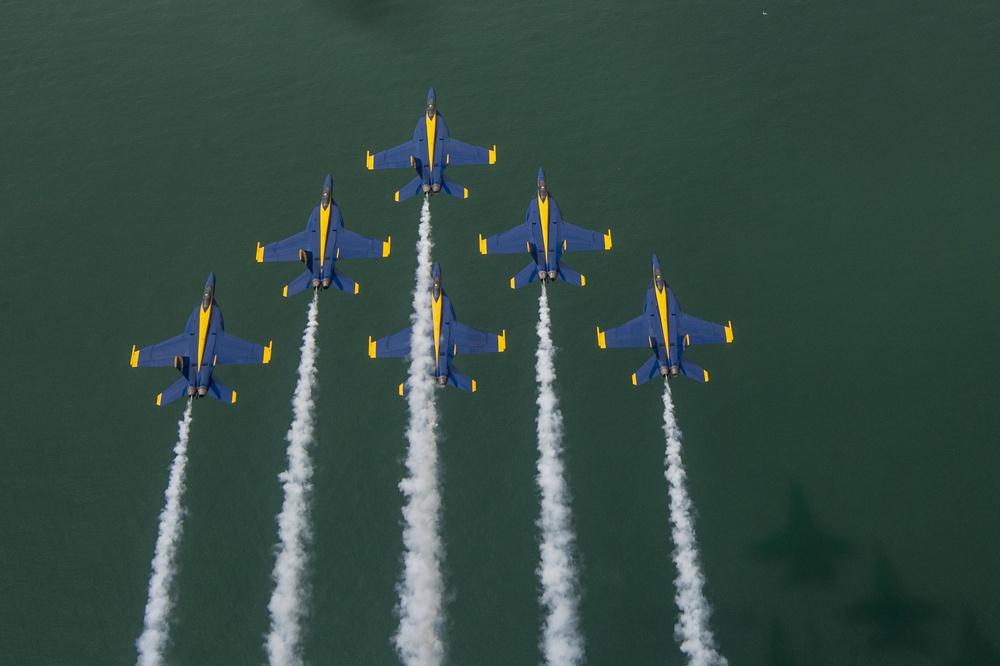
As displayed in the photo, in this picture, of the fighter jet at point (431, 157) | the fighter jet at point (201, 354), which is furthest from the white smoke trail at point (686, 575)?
the fighter jet at point (201, 354)

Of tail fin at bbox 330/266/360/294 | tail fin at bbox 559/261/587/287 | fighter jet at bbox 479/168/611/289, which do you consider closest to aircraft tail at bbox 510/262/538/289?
fighter jet at bbox 479/168/611/289

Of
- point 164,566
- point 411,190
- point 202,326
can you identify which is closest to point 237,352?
point 202,326

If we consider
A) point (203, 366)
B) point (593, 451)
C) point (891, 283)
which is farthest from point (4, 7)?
point (891, 283)

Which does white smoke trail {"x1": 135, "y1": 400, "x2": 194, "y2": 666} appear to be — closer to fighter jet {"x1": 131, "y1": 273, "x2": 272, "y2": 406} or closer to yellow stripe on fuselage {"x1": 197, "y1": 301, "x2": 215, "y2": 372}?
fighter jet {"x1": 131, "y1": 273, "x2": 272, "y2": 406}

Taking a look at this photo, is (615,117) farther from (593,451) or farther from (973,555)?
(973,555)

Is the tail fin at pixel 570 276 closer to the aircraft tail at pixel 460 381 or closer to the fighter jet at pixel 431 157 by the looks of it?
the fighter jet at pixel 431 157

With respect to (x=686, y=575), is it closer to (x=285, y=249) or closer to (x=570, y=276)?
(x=570, y=276)

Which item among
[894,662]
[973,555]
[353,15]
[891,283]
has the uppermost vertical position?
[353,15]
